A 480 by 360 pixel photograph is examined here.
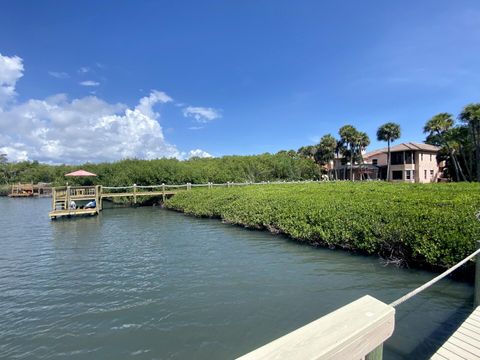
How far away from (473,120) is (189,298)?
37226mm

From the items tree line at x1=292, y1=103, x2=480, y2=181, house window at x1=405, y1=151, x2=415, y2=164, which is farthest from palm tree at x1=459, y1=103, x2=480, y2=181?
house window at x1=405, y1=151, x2=415, y2=164

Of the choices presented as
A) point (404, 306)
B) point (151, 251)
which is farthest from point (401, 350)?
point (151, 251)

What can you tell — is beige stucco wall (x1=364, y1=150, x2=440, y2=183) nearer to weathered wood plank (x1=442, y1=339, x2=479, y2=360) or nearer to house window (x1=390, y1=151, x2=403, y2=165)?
house window (x1=390, y1=151, x2=403, y2=165)

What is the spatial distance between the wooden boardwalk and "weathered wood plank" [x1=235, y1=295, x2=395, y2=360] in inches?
96.9

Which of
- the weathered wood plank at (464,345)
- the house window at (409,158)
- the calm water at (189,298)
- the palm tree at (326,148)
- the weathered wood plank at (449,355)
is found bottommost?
the calm water at (189,298)

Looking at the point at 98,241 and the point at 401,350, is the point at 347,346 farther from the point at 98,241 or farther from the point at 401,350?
the point at 98,241

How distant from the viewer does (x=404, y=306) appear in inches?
244

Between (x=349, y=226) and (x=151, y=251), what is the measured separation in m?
7.22

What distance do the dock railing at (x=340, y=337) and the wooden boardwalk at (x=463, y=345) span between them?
2421 millimetres

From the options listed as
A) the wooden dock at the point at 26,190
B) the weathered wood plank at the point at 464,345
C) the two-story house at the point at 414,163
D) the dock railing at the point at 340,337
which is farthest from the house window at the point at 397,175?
the wooden dock at the point at 26,190

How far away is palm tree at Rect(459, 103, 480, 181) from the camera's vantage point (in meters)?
31.5

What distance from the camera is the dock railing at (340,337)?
4.33ft

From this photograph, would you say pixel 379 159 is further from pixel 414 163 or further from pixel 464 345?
pixel 464 345

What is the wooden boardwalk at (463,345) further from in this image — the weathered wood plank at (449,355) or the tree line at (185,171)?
the tree line at (185,171)
